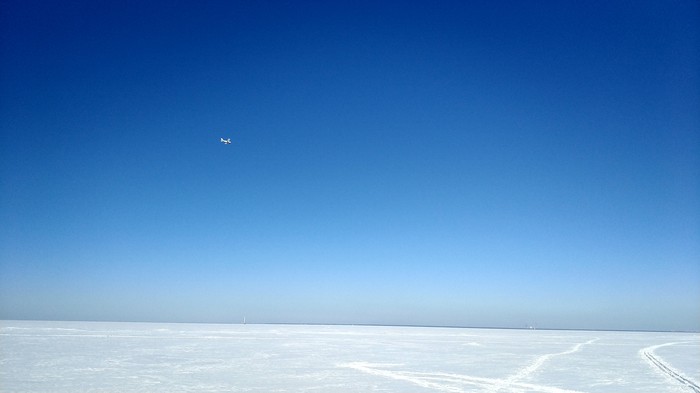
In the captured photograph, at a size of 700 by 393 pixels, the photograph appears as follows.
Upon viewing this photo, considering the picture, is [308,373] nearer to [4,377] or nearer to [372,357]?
→ [372,357]

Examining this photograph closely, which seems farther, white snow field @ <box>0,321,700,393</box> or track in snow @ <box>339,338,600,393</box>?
white snow field @ <box>0,321,700,393</box>

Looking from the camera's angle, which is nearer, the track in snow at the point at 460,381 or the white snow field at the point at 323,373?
the track in snow at the point at 460,381

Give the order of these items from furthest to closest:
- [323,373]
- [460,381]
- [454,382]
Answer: [323,373] < [460,381] < [454,382]

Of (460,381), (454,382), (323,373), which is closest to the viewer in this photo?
(454,382)

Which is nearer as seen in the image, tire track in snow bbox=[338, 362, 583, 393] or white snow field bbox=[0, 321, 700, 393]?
tire track in snow bbox=[338, 362, 583, 393]

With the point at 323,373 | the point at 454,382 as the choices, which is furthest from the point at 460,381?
the point at 323,373

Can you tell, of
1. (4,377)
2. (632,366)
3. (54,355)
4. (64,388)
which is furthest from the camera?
(54,355)

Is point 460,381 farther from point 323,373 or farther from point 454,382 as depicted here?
point 323,373

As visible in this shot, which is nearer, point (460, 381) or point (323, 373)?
point (460, 381)

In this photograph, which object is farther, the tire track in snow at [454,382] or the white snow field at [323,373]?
the white snow field at [323,373]

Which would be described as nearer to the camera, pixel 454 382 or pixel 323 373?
pixel 454 382

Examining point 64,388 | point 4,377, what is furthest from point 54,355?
point 64,388
